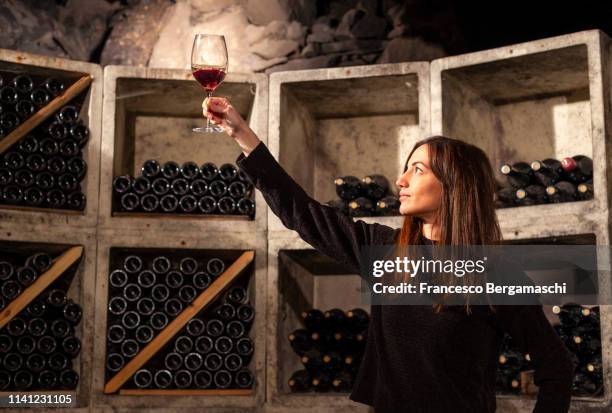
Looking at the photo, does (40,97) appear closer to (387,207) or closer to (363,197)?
(363,197)

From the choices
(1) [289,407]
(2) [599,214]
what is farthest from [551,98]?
(1) [289,407]

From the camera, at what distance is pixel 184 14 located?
5742mm

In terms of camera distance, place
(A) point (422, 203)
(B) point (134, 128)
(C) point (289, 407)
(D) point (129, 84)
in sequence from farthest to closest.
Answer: (B) point (134, 128)
(D) point (129, 84)
(C) point (289, 407)
(A) point (422, 203)

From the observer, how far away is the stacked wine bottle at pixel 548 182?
4.05 m

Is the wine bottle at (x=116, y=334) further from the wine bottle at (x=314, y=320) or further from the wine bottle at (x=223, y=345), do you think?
the wine bottle at (x=314, y=320)

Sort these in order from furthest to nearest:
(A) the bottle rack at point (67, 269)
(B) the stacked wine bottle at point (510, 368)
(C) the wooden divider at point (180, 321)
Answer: (C) the wooden divider at point (180, 321), (A) the bottle rack at point (67, 269), (B) the stacked wine bottle at point (510, 368)

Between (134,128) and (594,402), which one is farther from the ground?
(134,128)

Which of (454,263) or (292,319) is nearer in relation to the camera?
(454,263)

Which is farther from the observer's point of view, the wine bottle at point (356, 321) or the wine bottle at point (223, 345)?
the wine bottle at point (356, 321)

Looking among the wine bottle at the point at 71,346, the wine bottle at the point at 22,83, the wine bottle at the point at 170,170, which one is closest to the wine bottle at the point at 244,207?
the wine bottle at the point at 170,170

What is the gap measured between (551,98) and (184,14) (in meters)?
2.59

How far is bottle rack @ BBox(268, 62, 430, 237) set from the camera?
4594 mm

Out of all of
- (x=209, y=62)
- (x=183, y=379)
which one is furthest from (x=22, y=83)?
(x=209, y=62)

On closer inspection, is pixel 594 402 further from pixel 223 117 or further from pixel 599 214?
pixel 223 117
